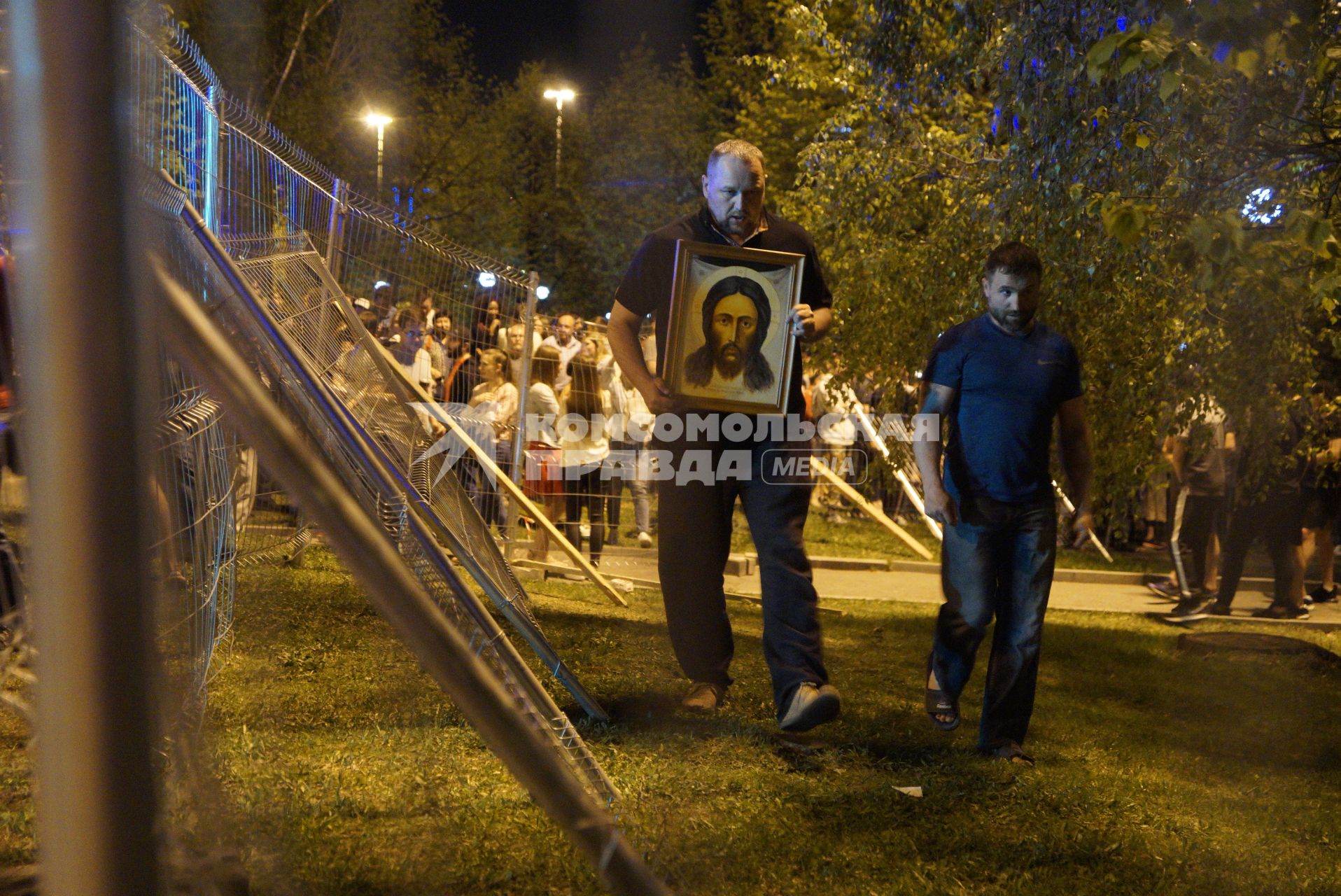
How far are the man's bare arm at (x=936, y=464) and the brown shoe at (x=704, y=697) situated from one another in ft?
3.41

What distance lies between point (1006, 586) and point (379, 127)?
28439mm

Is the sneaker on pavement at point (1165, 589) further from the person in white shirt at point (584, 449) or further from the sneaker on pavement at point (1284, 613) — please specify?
the person in white shirt at point (584, 449)

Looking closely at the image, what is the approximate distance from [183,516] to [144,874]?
2.12m

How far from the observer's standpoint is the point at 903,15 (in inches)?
313

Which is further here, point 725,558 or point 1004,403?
point 1004,403

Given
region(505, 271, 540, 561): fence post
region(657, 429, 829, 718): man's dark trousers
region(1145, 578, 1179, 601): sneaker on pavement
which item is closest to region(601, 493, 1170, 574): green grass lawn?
region(1145, 578, 1179, 601): sneaker on pavement

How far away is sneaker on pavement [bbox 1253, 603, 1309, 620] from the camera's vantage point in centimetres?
1167

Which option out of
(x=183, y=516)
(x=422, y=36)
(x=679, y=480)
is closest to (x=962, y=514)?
(x=679, y=480)

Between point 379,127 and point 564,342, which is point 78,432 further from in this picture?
point 379,127

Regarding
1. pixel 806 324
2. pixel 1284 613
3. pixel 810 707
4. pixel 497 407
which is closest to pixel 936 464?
pixel 806 324

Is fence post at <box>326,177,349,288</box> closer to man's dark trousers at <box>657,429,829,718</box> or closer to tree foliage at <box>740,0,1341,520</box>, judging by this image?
man's dark trousers at <box>657,429,829,718</box>

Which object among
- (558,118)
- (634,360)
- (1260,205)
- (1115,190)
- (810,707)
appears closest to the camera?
(810,707)

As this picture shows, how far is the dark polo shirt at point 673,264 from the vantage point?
483 centimetres

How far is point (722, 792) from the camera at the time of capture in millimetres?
4008
